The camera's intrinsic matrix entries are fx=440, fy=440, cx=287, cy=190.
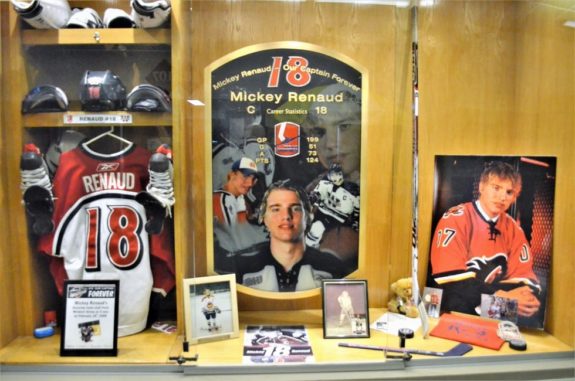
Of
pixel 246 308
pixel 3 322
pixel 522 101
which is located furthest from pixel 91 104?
pixel 522 101

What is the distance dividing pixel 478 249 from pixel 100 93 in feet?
5.18

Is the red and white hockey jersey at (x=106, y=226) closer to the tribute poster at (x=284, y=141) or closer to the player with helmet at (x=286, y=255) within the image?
the tribute poster at (x=284, y=141)

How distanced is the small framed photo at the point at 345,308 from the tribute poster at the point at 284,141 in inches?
4.0

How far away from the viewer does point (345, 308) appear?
5.49 feet

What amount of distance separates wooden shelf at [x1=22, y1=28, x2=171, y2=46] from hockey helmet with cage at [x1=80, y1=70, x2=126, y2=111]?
0.40ft


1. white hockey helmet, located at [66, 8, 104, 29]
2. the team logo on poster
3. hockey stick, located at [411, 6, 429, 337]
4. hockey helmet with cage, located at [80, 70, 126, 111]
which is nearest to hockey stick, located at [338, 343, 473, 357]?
hockey stick, located at [411, 6, 429, 337]

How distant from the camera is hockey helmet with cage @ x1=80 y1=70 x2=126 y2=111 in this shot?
1.58m

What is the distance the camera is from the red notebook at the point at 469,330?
163 centimetres

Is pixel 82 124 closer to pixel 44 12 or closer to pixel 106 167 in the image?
pixel 106 167

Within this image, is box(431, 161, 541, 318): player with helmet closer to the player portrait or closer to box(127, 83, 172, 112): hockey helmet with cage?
the player portrait

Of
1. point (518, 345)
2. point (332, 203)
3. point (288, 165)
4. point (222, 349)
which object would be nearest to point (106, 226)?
point (222, 349)

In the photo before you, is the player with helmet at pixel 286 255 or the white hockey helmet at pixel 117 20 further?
the player with helmet at pixel 286 255

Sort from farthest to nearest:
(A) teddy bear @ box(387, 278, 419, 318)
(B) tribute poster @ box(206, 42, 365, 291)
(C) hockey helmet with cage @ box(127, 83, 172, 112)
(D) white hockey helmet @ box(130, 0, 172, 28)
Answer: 1. (A) teddy bear @ box(387, 278, 419, 318)
2. (B) tribute poster @ box(206, 42, 365, 291)
3. (C) hockey helmet with cage @ box(127, 83, 172, 112)
4. (D) white hockey helmet @ box(130, 0, 172, 28)

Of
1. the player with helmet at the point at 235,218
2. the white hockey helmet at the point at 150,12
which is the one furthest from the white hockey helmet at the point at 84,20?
the player with helmet at the point at 235,218
